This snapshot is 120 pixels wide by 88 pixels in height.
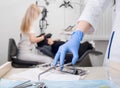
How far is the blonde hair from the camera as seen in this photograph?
3.04 m

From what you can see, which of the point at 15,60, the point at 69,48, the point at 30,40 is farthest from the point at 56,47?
the point at 69,48

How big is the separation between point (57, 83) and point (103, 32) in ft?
4.80

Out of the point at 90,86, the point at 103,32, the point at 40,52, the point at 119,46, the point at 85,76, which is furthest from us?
the point at 40,52

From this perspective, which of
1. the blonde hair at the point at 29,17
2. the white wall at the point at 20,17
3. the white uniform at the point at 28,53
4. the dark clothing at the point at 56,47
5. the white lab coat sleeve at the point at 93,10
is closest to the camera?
the white lab coat sleeve at the point at 93,10

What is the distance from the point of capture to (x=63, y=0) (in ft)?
11.3

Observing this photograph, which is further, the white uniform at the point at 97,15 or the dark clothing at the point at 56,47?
the dark clothing at the point at 56,47

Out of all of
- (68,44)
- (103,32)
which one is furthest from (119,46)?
(103,32)

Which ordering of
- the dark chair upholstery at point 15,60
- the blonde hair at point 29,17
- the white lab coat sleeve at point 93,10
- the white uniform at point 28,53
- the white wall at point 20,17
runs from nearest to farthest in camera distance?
the white lab coat sleeve at point 93,10
the dark chair upholstery at point 15,60
the white uniform at point 28,53
the blonde hair at point 29,17
the white wall at point 20,17

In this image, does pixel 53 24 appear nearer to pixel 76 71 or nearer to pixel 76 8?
pixel 76 8

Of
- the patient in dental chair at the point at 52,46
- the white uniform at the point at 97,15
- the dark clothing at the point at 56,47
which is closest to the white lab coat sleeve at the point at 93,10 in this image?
the white uniform at the point at 97,15

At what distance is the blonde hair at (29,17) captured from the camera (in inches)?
120

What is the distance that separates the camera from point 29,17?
313 centimetres

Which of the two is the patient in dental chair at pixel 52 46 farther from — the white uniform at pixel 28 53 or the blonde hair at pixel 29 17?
the blonde hair at pixel 29 17

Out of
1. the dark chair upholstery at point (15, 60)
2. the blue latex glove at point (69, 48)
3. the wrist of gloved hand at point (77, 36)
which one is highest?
the wrist of gloved hand at point (77, 36)
